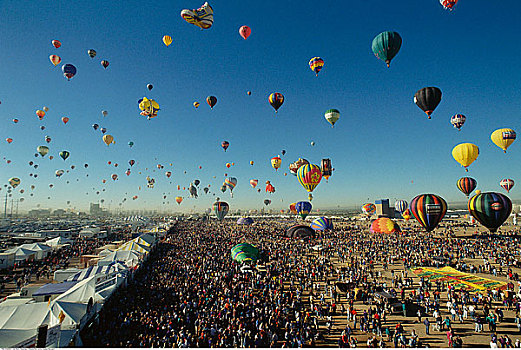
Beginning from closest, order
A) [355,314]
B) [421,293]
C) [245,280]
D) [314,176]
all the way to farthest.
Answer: [355,314] → [421,293] → [245,280] → [314,176]

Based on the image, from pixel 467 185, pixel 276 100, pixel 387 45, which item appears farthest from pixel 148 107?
pixel 467 185

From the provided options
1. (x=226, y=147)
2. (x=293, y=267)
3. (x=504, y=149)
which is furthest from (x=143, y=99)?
(x=504, y=149)

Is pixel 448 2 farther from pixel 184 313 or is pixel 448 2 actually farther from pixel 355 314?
pixel 184 313

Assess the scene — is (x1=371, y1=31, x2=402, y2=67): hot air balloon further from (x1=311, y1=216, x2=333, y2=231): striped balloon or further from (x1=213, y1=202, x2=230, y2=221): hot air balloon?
(x1=213, y1=202, x2=230, y2=221): hot air balloon

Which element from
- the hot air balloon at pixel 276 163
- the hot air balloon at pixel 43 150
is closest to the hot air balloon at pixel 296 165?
the hot air balloon at pixel 276 163

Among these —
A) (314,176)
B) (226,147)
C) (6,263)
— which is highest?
(226,147)

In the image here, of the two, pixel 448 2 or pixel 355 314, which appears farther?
pixel 448 2

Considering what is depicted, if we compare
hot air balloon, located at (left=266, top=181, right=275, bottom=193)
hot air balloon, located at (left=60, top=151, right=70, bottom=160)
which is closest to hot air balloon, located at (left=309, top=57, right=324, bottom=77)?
hot air balloon, located at (left=60, top=151, right=70, bottom=160)

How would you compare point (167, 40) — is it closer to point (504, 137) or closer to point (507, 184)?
point (504, 137)
